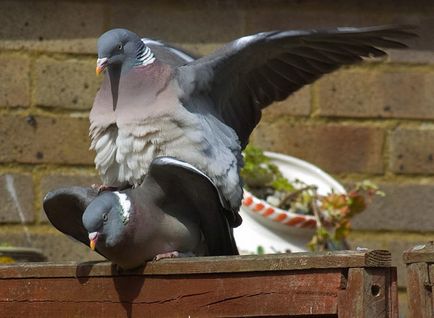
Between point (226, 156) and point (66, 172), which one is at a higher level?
point (226, 156)

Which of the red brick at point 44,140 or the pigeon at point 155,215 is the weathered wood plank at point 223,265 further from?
the red brick at point 44,140

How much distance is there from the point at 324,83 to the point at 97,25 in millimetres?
858

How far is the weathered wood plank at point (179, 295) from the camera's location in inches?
92.4

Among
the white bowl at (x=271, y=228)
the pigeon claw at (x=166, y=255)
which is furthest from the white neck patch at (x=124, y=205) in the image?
the white bowl at (x=271, y=228)

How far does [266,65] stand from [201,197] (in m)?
0.45

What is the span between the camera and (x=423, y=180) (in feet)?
14.7

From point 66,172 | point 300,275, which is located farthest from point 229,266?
point 66,172

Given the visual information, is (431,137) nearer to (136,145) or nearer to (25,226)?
(25,226)

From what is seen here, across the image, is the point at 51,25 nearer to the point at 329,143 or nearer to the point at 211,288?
the point at 329,143

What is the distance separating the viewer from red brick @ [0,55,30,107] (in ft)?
14.2

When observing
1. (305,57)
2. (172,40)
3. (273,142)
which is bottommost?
(273,142)

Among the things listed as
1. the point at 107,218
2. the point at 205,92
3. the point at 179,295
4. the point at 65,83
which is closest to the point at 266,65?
the point at 205,92

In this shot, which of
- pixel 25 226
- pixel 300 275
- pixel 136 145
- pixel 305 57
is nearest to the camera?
pixel 300 275

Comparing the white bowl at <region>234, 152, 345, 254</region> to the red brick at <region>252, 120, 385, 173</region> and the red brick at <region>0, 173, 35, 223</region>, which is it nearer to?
the red brick at <region>252, 120, 385, 173</region>
